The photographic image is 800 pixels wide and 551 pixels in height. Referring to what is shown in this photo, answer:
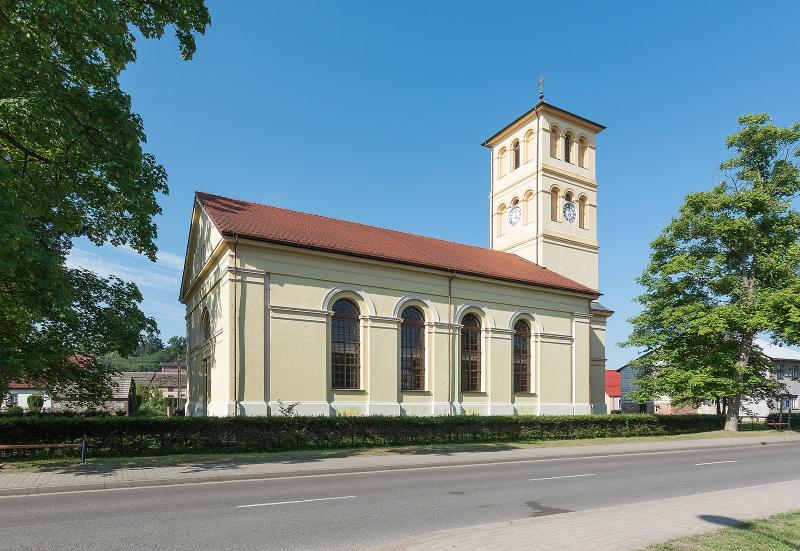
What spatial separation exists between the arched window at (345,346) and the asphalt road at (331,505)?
28.8 ft

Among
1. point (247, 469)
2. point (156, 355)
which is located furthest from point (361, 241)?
point (156, 355)

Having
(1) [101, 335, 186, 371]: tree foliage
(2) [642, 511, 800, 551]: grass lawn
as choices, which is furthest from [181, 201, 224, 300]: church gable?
(1) [101, 335, 186, 371]: tree foliage

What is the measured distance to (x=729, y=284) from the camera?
3106 cm

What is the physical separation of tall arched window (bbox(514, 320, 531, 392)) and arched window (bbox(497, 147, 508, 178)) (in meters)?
13.8

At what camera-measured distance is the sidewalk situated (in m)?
11.2

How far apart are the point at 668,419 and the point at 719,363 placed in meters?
4.35

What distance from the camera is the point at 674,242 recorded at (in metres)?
33.1

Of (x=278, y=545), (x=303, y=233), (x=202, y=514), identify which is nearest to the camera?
(x=278, y=545)

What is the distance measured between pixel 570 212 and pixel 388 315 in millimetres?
18316

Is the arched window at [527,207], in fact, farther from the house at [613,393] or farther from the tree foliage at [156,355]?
the tree foliage at [156,355]

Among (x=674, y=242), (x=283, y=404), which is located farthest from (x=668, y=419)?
(x=283, y=404)

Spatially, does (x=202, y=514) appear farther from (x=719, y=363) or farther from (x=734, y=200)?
(x=734, y=200)

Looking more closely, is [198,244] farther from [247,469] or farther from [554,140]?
[554,140]

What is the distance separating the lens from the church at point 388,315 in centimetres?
2083
